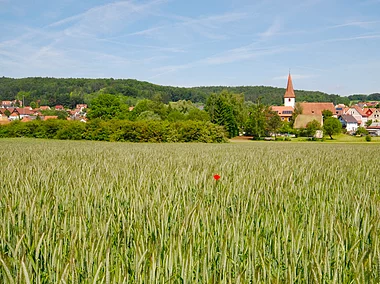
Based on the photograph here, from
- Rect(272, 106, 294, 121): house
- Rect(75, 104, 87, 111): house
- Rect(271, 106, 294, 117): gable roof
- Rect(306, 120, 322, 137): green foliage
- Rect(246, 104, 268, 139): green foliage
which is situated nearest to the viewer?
Rect(246, 104, 268, 139): green foliage

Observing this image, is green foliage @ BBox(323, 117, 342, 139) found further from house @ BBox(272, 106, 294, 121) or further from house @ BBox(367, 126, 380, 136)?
house @ BBox(272, 106, 294, 121)

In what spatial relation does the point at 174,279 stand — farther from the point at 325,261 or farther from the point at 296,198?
the point at 296,198

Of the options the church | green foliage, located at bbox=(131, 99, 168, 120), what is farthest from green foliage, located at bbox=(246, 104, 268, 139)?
the church

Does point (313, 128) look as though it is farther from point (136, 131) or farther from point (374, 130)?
point (374, 130)

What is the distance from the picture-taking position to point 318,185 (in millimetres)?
5055

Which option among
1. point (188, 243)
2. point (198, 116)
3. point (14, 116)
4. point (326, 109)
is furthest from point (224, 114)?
point (14, 116)

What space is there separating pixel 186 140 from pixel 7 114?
418ft

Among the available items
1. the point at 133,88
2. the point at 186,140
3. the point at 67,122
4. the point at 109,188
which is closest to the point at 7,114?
the point at 133,88

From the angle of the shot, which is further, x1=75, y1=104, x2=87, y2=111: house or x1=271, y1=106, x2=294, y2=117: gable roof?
x1=75, y1=104, x2=87, y2=111: house

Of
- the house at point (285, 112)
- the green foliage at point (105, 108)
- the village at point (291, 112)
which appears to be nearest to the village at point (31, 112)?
the village at point (291, 112)

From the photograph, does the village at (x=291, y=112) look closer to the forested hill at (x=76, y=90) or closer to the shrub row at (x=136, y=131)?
the forested hill at (x=76, y=90)

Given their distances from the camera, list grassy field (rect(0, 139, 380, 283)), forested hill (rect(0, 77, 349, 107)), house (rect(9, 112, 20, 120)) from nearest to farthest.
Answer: grassy field (rect(0, 139, 380, 283)), house (rect(9, 112, 20, 120)), forested hill (rect(0, 77, 349, 107))

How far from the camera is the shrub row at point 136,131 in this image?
37.1m

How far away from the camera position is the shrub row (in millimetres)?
37125
